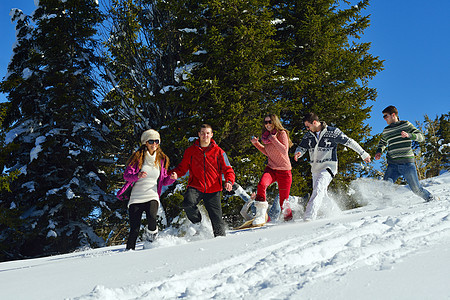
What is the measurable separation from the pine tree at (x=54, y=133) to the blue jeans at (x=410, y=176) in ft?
30.6

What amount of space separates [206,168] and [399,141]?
11.3 ft

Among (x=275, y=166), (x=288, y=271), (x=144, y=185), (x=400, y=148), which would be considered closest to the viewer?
(x=288, y=271)

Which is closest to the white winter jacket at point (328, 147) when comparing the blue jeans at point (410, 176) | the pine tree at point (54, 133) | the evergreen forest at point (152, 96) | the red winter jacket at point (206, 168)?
the blue jeans at point (410, 176)

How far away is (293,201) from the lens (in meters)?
6.03

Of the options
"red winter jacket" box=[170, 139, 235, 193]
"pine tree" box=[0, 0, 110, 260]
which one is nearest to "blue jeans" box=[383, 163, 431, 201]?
"red winter jacket" box=[170, 139, 235, 193]

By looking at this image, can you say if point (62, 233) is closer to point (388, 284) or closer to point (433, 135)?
point (388, 284)

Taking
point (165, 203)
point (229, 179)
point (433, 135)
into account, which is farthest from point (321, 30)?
point (433, 135)

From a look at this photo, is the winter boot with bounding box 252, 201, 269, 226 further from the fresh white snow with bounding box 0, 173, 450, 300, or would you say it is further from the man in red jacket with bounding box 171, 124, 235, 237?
the fresh white snow with bounding box 0, 173, 450, 300

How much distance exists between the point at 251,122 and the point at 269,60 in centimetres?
261

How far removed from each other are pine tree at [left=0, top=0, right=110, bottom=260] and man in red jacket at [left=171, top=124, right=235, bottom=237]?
25.1 ft

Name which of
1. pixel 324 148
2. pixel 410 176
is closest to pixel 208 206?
pixel 324 148

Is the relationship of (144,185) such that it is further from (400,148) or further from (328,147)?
(400,148)

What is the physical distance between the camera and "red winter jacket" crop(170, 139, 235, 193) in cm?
500

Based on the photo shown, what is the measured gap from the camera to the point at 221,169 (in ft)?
16.8
